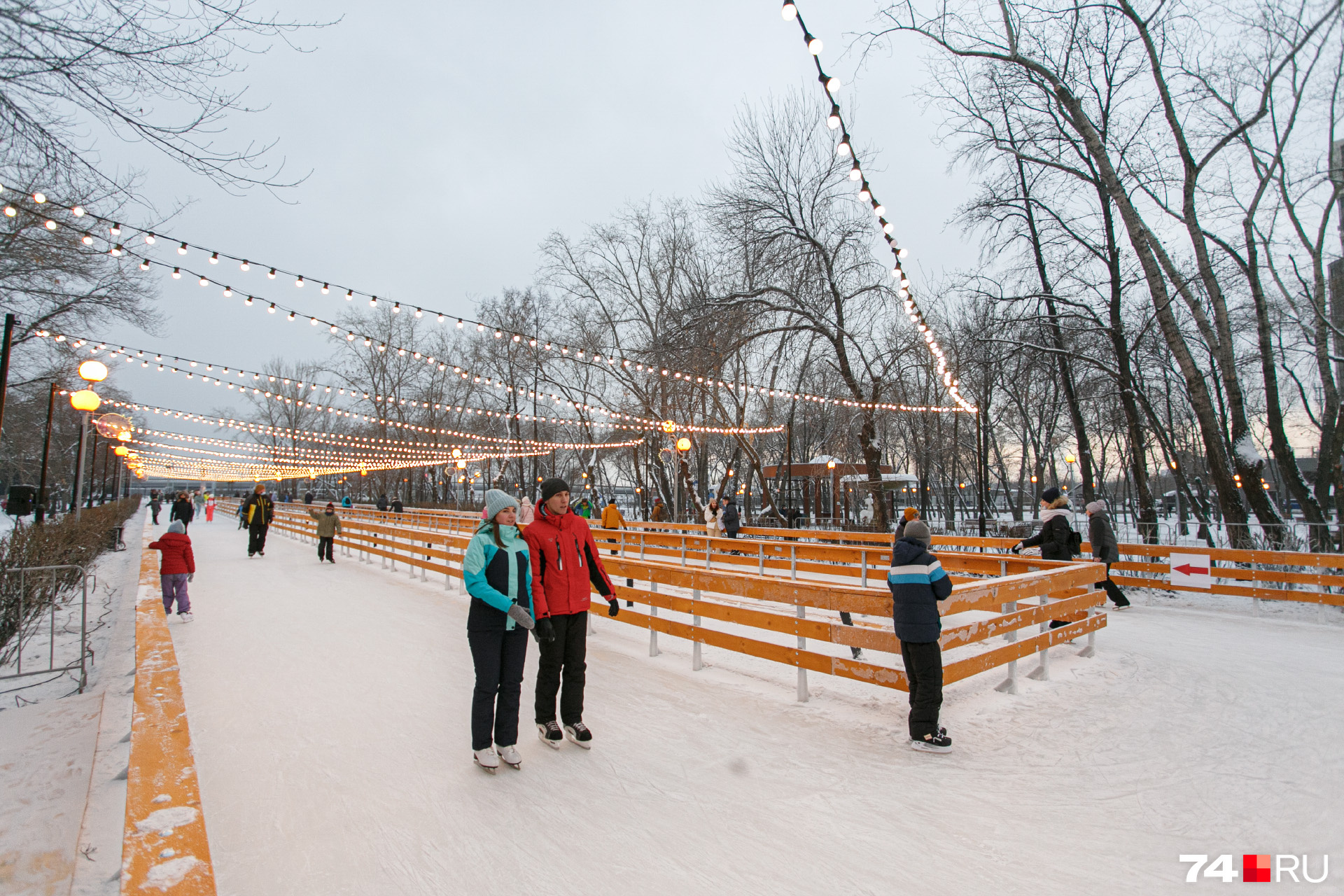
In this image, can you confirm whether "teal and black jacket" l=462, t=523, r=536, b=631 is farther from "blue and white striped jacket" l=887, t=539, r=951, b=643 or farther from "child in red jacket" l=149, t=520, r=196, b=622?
"child in red jacket" l=149, t=520, r=196, b=622

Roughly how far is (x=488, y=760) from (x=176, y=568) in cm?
698

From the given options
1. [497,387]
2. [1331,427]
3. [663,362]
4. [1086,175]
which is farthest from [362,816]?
[497,387]

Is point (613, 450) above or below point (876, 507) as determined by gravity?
above

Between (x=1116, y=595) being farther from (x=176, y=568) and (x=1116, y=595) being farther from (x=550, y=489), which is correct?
(x=176, y=568)

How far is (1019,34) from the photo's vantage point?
13.9m

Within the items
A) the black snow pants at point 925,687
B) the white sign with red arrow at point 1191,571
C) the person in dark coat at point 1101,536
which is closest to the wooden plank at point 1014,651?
the black snow pants at point 925,687

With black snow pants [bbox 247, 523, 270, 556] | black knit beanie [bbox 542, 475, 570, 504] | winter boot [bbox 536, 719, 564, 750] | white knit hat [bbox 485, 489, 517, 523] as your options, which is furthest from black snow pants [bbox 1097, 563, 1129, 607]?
black snow pants [bbox 247, 523, 270, 556]

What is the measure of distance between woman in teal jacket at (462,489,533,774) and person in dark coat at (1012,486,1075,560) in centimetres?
661

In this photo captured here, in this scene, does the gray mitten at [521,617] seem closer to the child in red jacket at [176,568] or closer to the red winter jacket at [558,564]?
the red winter jacket at [558,564]

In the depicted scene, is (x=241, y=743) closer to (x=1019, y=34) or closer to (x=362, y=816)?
(x=362, y=816)

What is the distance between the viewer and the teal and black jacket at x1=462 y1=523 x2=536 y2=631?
365cm

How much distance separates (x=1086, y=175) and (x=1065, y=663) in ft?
42.5

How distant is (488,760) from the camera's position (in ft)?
12.0

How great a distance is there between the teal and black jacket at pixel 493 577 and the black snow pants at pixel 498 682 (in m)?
0.06
